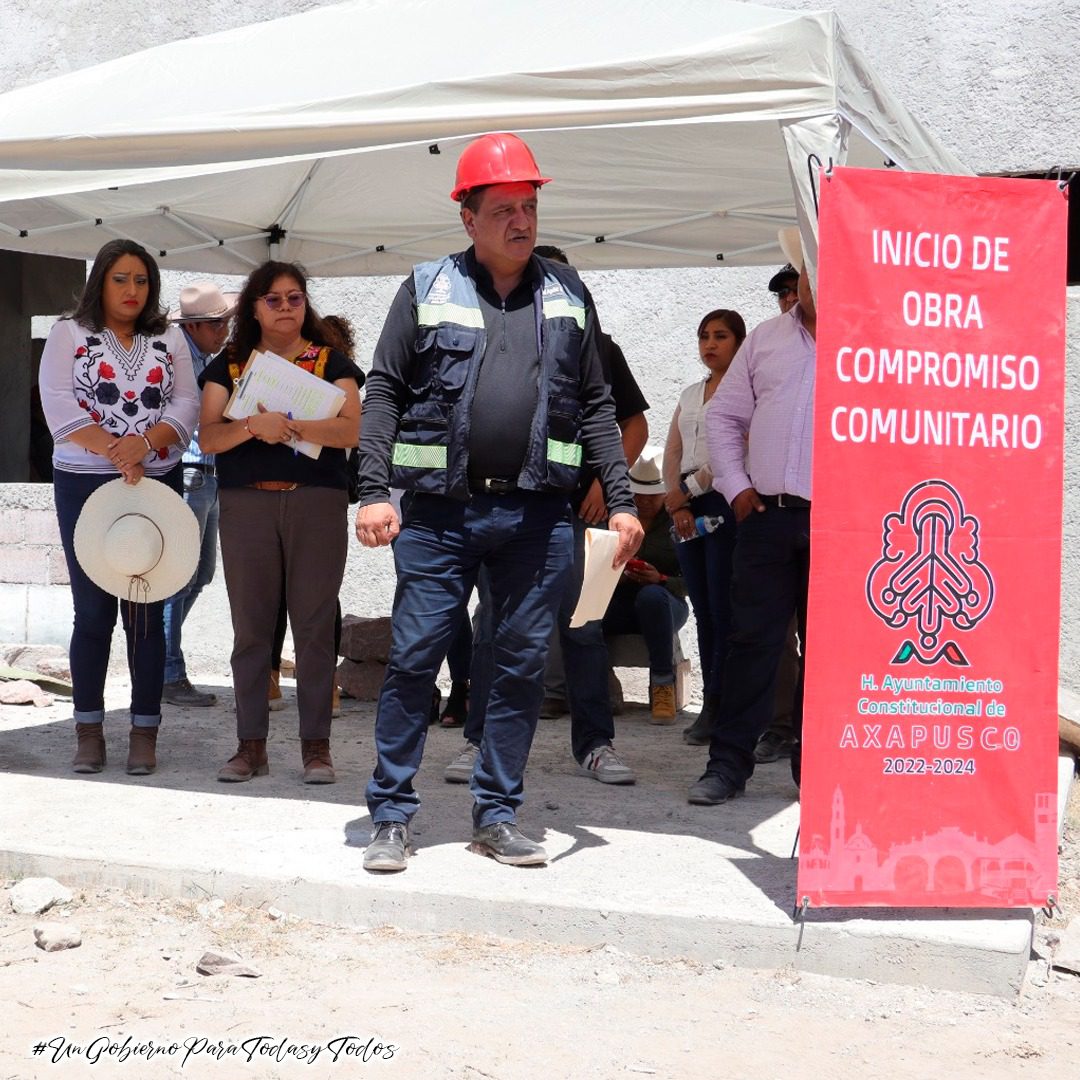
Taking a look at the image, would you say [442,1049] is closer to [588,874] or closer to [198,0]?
[588,874]

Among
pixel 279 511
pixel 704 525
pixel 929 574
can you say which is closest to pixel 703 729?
pixel 704 525

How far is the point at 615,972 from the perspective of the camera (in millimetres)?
3609

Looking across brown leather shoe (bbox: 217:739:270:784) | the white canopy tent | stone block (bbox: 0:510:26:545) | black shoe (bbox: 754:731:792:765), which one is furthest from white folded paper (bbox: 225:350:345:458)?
stone block (bbox: 0:510:26:545)

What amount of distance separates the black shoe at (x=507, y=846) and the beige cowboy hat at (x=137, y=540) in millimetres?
1735

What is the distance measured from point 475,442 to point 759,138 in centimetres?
219

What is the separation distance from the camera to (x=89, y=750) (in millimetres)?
5457

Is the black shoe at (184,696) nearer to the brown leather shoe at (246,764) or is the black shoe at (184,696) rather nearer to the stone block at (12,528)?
the brown leather shoe at (246,764)

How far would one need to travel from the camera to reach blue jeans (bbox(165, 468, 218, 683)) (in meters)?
6.97

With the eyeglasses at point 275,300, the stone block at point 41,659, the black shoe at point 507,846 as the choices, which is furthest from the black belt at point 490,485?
the stone block at point 41,659

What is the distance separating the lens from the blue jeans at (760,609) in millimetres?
4730

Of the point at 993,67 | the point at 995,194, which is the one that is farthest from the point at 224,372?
the point at 993,67

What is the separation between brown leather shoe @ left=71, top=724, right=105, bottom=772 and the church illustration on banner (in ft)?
9.82

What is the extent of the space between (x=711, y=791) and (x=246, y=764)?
5.75 feet

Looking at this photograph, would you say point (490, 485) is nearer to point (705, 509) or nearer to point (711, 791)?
point (711, 791)
